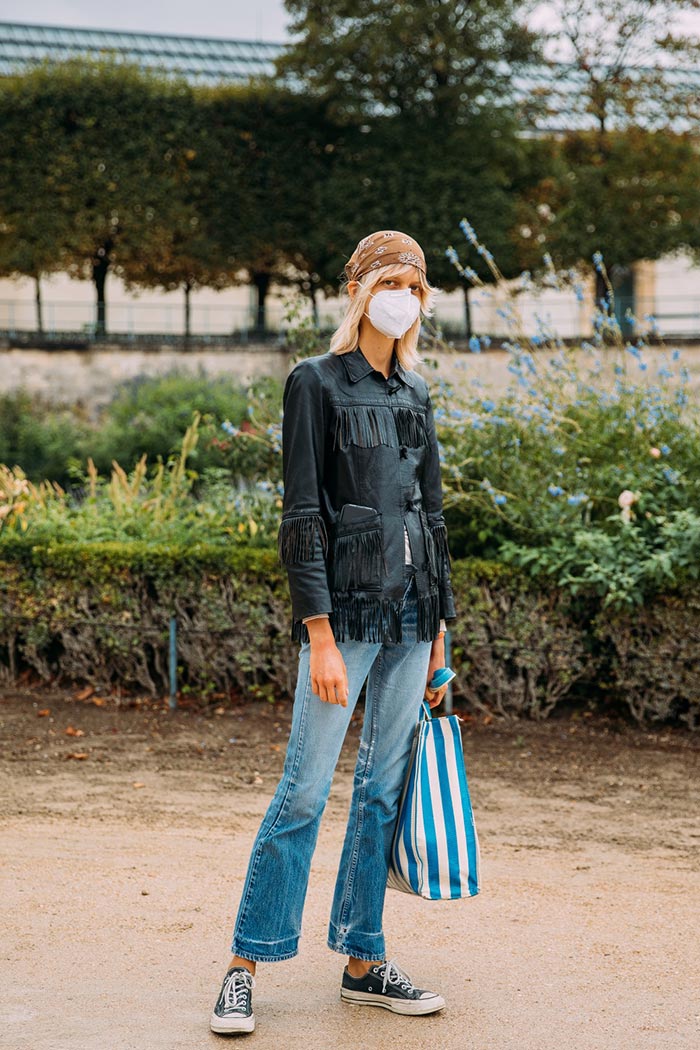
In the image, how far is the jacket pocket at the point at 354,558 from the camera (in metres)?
3.03

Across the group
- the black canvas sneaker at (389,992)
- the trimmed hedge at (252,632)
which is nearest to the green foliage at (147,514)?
the trimmed hedge at (252,632)

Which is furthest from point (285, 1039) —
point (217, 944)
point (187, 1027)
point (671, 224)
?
point (671, 224)

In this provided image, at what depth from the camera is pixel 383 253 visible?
123 inches

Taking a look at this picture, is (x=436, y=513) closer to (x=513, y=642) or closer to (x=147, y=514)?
(x=513, y=642)

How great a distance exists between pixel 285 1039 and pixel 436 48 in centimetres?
2757

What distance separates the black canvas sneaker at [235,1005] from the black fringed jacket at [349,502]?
841 mm

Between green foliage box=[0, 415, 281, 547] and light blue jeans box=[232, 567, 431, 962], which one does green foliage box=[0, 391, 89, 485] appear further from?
light blue jeans box=[232, 567, 431, 962]

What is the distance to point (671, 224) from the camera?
91.7 feet

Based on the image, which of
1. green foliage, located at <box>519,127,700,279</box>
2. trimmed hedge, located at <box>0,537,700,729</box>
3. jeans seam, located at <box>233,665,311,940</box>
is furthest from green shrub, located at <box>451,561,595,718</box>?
green foliage, located at <box>519,127,700,279</box>

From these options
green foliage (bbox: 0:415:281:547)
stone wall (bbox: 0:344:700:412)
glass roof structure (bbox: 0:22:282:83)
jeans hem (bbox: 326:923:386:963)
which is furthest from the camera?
glass roof structure (bbox: 0:22:282:83)

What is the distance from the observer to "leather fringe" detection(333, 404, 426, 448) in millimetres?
3045

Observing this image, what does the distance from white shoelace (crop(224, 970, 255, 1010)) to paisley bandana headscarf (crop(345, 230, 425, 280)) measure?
177 cm

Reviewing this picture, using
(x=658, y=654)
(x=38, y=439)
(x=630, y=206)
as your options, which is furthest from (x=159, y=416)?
(x=630, y=206)

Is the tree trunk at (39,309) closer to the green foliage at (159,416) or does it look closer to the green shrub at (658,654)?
the green foliage at (159,416)
